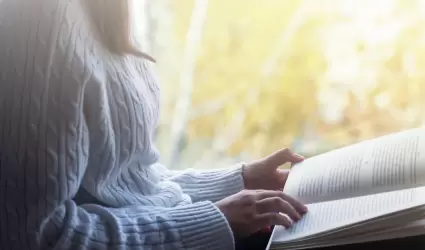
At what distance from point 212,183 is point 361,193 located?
0.86 feet

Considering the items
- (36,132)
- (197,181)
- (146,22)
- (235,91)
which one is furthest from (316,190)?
(146,22)

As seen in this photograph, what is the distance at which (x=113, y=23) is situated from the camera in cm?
71

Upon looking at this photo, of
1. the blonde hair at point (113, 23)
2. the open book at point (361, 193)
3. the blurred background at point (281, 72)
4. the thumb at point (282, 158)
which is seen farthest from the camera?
the blurred background at point (281, 72)

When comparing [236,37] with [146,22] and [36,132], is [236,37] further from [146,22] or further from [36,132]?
[36,132]

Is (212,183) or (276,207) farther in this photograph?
(212,183)

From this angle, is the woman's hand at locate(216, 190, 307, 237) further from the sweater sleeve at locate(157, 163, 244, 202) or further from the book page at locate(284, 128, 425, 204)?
the sweater sleeve at locate(157, 163, 244, 202)

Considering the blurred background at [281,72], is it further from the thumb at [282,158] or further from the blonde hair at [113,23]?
the blonde hair at [113,23]

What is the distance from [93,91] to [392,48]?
0.68 metres

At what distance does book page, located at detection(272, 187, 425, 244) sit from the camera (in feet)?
1.93

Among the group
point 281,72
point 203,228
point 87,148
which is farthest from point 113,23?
point 281,72

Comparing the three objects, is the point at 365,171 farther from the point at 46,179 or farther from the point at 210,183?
the point at 46,179

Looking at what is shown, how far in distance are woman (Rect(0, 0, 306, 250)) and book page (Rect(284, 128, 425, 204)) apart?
2.2 inches

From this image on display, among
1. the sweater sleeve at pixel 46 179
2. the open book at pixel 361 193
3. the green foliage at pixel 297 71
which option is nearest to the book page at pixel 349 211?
the open book at pixel 361 193

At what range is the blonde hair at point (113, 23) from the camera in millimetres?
706
